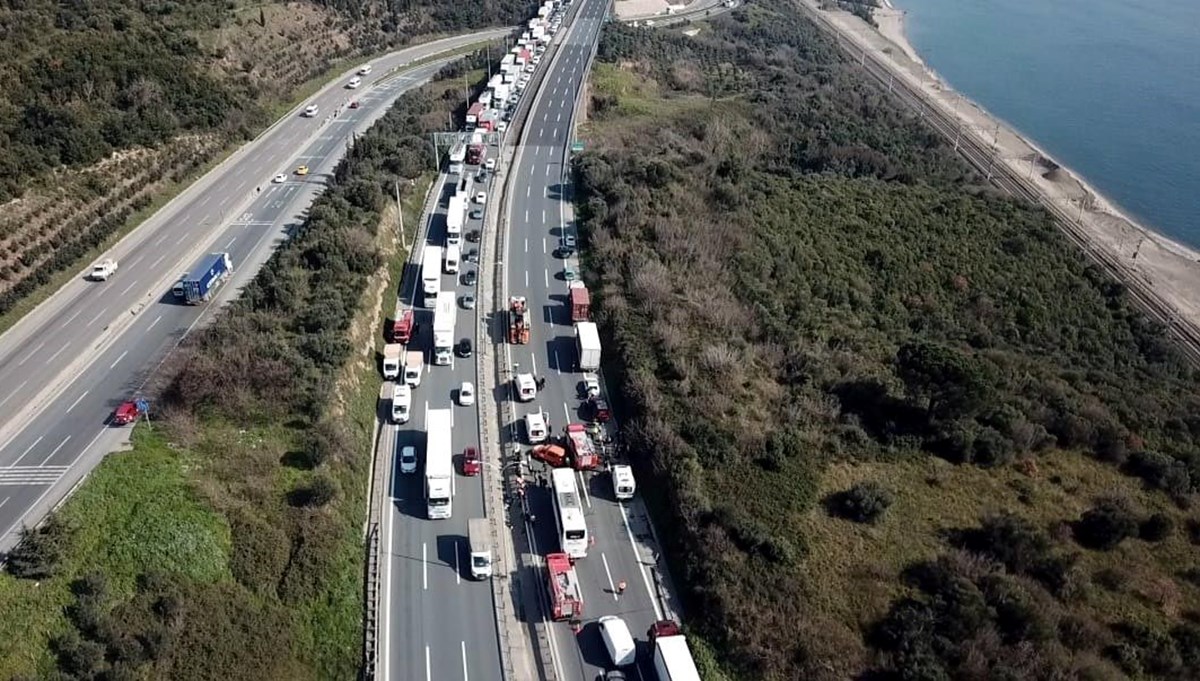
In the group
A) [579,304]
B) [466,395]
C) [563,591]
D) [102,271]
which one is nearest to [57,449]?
[466,395]

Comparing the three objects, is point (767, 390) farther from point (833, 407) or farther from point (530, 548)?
point (530, 548)

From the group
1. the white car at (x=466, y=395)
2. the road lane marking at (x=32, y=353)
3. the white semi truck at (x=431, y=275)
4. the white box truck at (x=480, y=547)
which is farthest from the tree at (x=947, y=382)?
the road lane marking at (x=32, y=353)

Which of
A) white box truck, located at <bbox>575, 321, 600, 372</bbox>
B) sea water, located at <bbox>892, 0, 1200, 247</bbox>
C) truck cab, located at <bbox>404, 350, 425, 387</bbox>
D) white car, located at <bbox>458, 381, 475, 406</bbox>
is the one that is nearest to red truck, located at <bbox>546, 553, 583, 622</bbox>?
white car, located at <bbox>458, 381, 475, 406</bbox>

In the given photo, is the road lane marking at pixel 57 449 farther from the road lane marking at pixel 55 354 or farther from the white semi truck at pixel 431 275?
the white semi truck at pixel 431 275

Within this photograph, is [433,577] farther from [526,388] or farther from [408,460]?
[526,388]

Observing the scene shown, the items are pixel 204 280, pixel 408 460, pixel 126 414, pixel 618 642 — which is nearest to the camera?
pixel 618 642

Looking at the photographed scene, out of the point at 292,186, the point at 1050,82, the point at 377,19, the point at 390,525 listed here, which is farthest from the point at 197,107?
the point at 1050,82
